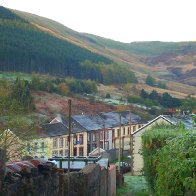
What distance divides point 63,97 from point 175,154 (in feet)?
361

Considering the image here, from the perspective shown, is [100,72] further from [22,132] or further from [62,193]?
[62,193]

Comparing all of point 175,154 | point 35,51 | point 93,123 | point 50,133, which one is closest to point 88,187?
point 175,154

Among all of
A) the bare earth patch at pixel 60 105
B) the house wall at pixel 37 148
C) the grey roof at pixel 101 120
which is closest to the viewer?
the house wall at pixel 37 148

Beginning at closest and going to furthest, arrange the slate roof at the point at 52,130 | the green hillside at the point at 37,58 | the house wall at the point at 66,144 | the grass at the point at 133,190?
the grass at the point at 133,190 → the slate roof at the point at 52,130 → the house wall at the point at 66,144 → the green hillside at the point at 37,58

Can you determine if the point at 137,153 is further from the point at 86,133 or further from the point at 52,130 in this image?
the point at 86,133

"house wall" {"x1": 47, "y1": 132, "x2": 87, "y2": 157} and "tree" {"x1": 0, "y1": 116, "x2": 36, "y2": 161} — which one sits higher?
"tree" {"x1": 0, "y1": 116, "x2": 36, "y2": 161}

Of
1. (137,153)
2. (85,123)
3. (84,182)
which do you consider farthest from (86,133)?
(84,182)

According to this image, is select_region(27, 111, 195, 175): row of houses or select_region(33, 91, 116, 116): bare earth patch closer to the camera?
select_region(27, 111, 195, 175): row of houses

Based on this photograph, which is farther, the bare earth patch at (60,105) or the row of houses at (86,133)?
the bare earth patch at (60,105)

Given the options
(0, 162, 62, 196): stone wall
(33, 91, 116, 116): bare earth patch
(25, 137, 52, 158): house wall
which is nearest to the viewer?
(0, 162, 62, 196): stone wall

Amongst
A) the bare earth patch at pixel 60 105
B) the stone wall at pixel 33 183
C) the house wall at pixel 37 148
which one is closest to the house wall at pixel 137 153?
the house wall at pixel 37 148

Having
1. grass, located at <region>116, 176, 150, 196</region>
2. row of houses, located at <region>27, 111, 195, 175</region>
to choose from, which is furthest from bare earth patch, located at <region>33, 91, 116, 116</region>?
grass, located at <region>116, 176, 150, 196</region>

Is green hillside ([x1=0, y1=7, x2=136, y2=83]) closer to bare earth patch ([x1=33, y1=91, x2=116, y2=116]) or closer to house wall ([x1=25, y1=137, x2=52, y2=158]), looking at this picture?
Answer: bare earth patch ([x1=33, y1=91, x2=116, y2=116])

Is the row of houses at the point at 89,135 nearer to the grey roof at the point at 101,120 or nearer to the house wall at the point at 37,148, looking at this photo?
the grey roof at the point at 101,120
